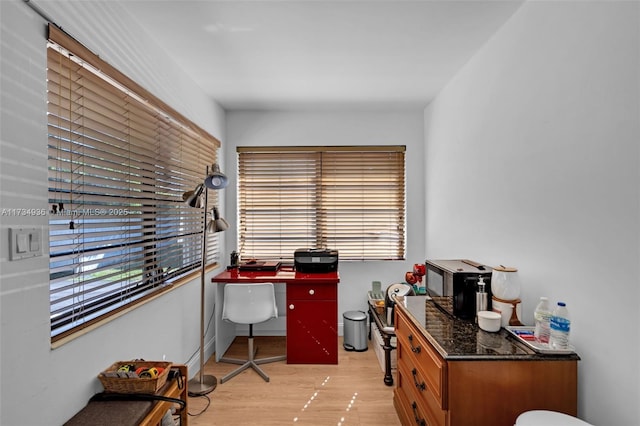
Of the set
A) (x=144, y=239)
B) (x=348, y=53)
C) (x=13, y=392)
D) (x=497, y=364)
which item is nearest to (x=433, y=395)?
(x=497, y=364)

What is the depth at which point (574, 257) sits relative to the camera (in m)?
1.44

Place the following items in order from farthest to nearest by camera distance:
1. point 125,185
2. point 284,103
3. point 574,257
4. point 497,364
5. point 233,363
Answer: point 284,103, point 233,363, point 125,185, point 574,257, point 497,364

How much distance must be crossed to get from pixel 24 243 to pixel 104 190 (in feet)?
1.70

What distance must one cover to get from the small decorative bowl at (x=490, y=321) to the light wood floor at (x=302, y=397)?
101 centimetres

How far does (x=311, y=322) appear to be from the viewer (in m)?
2.96

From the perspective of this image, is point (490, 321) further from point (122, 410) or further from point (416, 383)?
point (122, 410)

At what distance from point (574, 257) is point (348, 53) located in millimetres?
1813

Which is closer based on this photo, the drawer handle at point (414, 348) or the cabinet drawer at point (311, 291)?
the drawer handle at point (414, 348)

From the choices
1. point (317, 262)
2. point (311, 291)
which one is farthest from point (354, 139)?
point (311, 291)

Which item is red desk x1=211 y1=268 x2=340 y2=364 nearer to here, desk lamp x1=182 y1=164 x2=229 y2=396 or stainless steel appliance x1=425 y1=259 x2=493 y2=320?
desk lamp x1=182 y1=164 x2=229 y2=396

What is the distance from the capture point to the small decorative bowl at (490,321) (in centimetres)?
162

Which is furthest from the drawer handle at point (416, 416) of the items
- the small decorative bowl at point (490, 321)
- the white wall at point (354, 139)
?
the white wall at point (354, 139)

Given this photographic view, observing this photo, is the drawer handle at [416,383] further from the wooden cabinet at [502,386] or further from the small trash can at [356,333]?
the small trash can at [356,333]

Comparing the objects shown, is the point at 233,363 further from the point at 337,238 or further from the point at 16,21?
the point at 16,21
